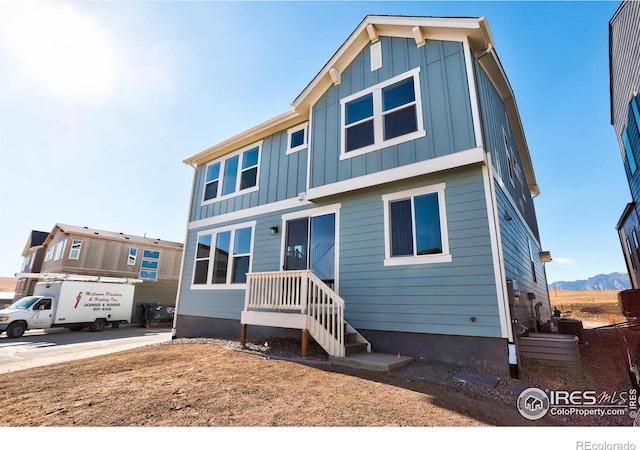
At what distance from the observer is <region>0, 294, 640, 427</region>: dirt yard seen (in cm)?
276

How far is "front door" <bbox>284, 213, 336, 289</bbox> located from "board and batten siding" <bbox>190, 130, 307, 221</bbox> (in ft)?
3.45

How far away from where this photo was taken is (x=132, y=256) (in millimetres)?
21062

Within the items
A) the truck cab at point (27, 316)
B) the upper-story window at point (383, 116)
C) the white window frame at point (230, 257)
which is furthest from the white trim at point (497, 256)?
the truck cab at point (27, 316)

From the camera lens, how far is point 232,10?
22.5 feet

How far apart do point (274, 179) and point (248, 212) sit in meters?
1.40

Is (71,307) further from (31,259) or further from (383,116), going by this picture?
A: (383,116)

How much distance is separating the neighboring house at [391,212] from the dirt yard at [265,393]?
95 centimetres

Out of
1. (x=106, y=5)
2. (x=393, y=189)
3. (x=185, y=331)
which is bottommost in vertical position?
(x=185, y=331)

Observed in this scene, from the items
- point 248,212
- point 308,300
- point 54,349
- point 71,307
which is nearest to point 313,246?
point 308,300

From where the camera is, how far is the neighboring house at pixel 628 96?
27.9ft

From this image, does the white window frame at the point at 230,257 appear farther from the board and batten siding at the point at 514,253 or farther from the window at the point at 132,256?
the window at the point at 132,256

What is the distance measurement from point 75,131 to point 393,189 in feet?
33.8
